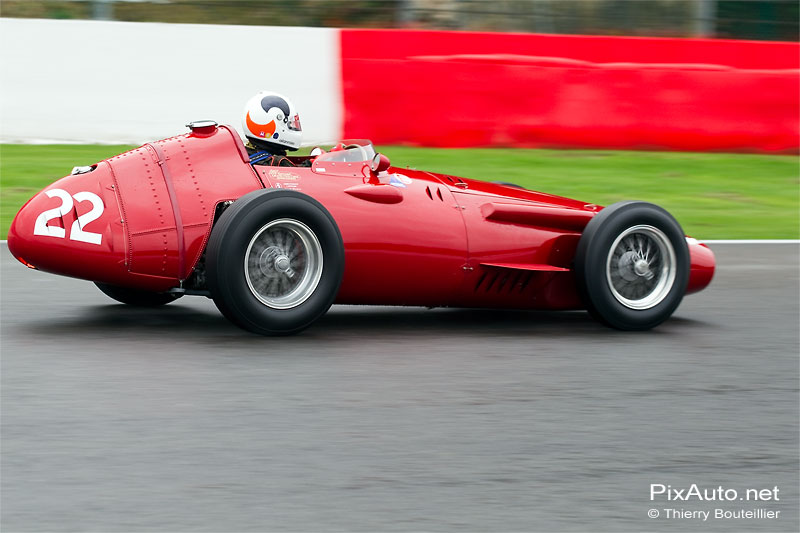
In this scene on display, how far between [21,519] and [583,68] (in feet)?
38.9

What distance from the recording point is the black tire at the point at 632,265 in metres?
6.47

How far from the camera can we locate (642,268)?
6.64 meters

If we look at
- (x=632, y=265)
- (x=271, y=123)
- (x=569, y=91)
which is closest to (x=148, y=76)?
(x=569, y=91)

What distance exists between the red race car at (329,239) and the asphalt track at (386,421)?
0.83 ft

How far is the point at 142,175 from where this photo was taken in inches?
238

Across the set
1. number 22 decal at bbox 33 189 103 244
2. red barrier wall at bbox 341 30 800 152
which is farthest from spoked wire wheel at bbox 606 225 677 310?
red barrier wall at bbox 341 30 800 152

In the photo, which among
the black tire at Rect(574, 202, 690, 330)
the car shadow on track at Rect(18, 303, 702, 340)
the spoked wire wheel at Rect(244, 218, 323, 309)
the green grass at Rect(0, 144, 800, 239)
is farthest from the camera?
the green grass at Rect(0, 144, 800, 239)

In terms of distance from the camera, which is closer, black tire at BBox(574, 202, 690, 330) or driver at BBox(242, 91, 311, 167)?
black tire at BBox(574, 202, 690, 330)

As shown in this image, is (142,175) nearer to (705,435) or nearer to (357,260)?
(357,260)

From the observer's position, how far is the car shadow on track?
20.8 ft

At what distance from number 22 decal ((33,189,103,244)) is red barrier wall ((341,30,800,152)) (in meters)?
8.33

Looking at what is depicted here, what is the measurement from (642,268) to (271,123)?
2.27 m

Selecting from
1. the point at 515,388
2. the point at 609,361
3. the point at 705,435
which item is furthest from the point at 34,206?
the point at 705,435

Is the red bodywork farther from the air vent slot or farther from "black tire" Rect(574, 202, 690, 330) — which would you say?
"black tire" Rect(574, 202, 690, 330)
